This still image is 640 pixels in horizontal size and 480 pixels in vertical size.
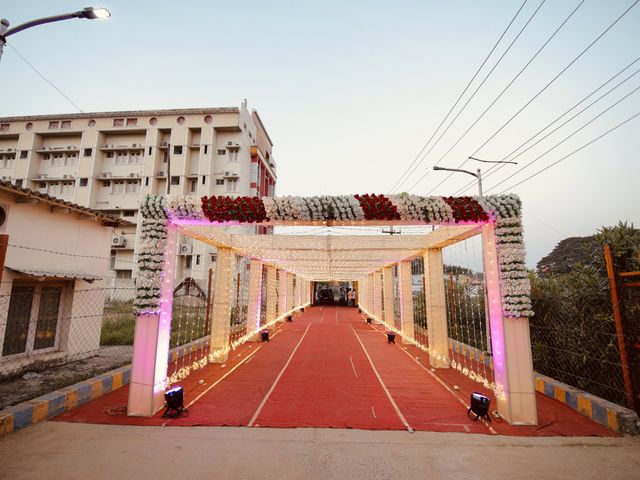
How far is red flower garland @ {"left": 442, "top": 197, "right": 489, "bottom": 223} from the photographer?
5375 millimetres

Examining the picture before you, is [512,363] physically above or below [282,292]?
below

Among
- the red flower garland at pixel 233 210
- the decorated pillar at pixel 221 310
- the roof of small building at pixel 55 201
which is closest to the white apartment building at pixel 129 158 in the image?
the roof of small building at pixel 55 201

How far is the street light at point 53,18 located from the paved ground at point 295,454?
214 inches

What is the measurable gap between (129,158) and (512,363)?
109ft

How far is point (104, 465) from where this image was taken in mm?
3688

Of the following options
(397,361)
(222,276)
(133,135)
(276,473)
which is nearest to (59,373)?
(222,276)

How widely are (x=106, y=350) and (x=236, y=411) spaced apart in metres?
6.55

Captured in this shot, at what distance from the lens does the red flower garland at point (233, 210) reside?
5.56m

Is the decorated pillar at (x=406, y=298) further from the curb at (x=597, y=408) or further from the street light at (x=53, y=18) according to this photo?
the street light at (x=53, y=18)

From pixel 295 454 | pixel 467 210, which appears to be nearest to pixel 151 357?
pixel 295 454

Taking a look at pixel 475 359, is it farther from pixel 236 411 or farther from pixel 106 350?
pixel 106 350

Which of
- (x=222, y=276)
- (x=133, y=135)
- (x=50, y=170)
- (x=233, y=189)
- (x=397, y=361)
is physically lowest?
A: (x=397, y=361)

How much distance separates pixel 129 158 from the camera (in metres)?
29.3

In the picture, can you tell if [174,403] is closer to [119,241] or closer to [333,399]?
[333,399]
